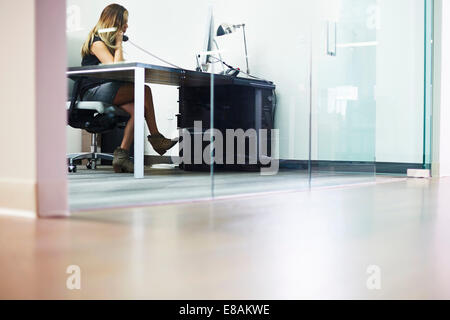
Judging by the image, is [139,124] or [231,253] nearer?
[231,253]

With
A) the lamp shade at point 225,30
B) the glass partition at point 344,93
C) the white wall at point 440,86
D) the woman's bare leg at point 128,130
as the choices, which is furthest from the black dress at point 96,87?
the white wall at point 440,86

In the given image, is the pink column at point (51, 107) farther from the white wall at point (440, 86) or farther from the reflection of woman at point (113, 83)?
the white wall at point (440, 86)

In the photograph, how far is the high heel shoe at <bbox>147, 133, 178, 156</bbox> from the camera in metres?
4.01

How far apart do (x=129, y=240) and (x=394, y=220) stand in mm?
962

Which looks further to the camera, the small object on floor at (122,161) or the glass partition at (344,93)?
the small object on floor at (122,161)

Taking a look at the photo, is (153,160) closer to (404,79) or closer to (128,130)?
(128,130)

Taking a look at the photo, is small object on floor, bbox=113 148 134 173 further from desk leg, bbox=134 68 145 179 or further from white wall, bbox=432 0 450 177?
white wall, bbox=432 0 450 177

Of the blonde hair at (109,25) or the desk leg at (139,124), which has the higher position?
the blonde hair at (109,25)

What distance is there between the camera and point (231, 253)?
55.0 inches

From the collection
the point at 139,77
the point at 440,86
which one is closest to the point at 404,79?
the point at 440,86

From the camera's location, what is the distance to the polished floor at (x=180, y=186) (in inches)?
99.0

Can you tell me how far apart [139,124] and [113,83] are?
2.22ft

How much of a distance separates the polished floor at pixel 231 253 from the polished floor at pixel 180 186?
265 millimetres

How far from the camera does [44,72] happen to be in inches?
78.6
